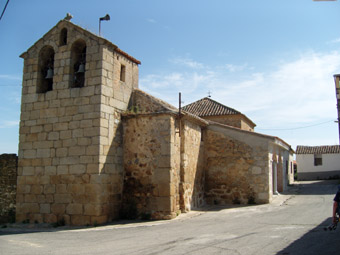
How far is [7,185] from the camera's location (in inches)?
491

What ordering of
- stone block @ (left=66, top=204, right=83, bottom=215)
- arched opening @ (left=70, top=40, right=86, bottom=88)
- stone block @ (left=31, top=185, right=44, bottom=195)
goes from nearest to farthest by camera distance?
stone block @ (left=66, top=204, right=83, bottom=215)
stone block @ (left=31, top=185, right=44, bottom=195)
arched opening @ (left=70, top=40, right=86, bottom=88)

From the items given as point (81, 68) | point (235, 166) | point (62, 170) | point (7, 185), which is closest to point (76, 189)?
point (62, 170)

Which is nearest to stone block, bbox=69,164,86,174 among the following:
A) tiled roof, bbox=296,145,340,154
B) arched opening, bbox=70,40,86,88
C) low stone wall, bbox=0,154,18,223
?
arched opening, bbox=70,40,86,88

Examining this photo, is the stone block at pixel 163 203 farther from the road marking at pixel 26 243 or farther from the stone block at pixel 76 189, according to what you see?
the road marking at pixel 26 243

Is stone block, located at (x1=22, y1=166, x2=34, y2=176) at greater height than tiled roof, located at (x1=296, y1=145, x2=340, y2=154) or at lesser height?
lesser

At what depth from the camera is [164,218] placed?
10.4m

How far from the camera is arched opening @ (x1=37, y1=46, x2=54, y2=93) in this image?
11836 millimetres

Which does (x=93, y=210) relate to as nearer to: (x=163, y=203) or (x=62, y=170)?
(x=62, y=170)

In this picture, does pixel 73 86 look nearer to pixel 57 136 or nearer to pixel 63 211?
pixel 57 136

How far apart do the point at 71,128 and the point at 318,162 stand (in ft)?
90.5

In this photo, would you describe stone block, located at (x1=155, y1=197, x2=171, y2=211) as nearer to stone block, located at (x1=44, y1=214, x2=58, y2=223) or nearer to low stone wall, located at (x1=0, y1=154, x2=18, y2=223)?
stone block, located at (x1=44, y1=214, x2=58, y2=223)

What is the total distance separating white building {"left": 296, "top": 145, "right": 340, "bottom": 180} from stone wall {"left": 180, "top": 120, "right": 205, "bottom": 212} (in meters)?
21.9

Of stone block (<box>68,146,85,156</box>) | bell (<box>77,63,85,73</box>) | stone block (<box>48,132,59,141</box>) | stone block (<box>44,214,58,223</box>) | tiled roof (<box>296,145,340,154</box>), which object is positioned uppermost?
bell (<box>77,63,85,73</box>)

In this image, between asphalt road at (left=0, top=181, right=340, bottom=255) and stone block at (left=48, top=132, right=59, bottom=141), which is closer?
asphalt road at (left=0, top=181, right=340, bottom=255)
